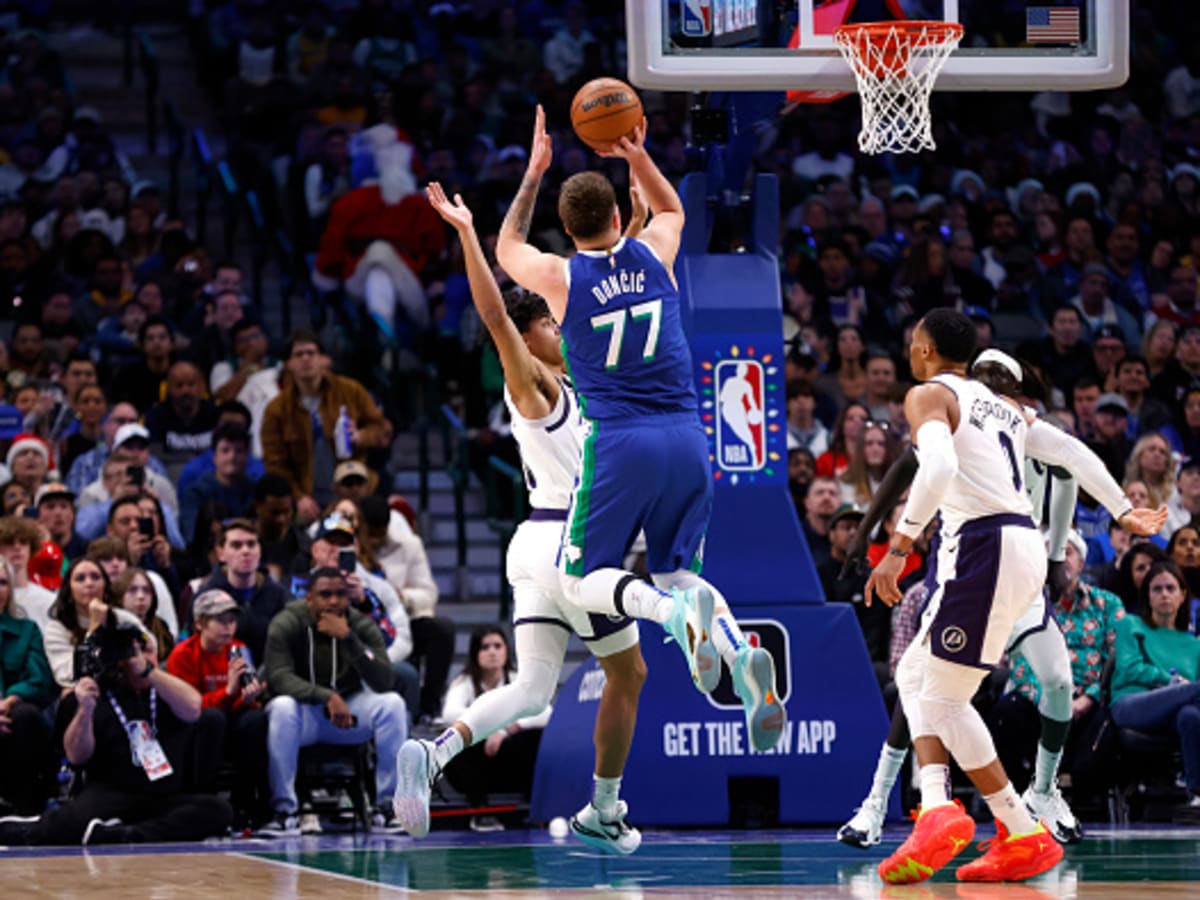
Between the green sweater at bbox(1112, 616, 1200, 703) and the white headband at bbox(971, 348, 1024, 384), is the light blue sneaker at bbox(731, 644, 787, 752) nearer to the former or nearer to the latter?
the white headband at bbox(971, 348, 1024, 384)

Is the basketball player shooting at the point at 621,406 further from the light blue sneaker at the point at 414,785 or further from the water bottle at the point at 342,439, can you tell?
the water bottle at the point at 342,439

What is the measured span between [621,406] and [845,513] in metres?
5.71

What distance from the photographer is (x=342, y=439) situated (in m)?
15.5

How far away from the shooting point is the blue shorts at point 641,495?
8023mm

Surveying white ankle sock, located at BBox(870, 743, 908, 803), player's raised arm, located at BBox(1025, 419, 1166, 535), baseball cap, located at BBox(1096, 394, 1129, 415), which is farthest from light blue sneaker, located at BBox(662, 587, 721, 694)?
baseball cap, located at BBox(1096, 394, 1129, 415)

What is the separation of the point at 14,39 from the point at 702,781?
41.7ft

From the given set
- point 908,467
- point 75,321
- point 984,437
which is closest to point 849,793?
point 908,467

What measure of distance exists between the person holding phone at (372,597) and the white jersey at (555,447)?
4.12 metres

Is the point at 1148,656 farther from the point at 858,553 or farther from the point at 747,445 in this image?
the point at 858,553

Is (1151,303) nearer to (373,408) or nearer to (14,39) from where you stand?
(373,408)

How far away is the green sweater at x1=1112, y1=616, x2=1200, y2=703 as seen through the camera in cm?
1270

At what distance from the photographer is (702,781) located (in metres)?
11.8

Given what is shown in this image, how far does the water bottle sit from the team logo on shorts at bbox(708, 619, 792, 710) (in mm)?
4561

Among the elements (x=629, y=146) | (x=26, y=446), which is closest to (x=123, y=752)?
(x=26, y=446)
